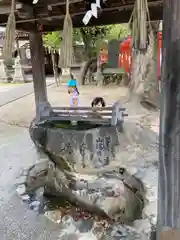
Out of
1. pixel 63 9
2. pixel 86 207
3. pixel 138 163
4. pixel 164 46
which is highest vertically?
pixel 63 9

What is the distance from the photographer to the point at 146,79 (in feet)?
23.9

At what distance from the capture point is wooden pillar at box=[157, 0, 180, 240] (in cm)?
155

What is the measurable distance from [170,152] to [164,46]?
69cm

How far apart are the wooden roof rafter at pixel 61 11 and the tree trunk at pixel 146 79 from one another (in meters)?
2.63

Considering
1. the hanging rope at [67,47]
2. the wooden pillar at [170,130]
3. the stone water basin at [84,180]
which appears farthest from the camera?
the stone water basin at [84,180]

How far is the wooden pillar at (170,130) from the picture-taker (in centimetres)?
155

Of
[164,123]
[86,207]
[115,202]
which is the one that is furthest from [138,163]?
[164,123]

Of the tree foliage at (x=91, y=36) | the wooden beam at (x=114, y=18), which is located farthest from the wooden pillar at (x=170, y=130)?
the tree foliage at (x=91, y=36)

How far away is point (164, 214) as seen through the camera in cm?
190

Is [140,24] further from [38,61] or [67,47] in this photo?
[38,61]

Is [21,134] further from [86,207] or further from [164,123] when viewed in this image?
[164,123]

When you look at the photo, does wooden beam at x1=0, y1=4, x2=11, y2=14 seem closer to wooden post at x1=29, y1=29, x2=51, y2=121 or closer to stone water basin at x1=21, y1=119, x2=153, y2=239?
stone water basin at x1=21, y1=119, x2=153, y2=239

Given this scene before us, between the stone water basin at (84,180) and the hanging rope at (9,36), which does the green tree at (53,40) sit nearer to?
the stone water basin at (84,180)

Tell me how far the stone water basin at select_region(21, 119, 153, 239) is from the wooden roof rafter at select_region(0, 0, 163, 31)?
1710 millimetres
